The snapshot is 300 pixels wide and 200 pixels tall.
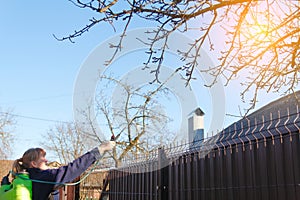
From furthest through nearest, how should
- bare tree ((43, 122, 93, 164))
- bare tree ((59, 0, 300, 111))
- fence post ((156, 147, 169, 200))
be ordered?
1. bare tree ((43, 122, 93, 164))
2. fence post ((156, 147, 169, 200))
3. bare tree ((59, 0, 300, 111))

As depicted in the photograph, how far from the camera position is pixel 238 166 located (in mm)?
3678

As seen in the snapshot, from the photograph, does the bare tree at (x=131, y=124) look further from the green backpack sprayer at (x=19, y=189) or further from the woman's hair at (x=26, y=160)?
the green backpack sprayer at (x=19, y=189)

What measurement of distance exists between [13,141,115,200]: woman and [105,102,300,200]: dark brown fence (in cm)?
136

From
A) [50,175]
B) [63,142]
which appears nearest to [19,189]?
[50,175]

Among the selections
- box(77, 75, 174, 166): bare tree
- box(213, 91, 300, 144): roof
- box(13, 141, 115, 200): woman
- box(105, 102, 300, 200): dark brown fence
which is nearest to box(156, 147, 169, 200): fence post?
box(105, 102, 300, 200): dark brown fence

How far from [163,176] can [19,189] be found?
7.91ft

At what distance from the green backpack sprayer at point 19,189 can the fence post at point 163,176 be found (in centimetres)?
233

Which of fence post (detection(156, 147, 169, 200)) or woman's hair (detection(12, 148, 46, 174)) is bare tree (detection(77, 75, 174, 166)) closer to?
fence post (detection(156, 147, 169, 200))

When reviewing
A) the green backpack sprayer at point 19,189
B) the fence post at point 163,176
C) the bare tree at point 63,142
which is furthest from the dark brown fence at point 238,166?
the bare tree at point 63,142

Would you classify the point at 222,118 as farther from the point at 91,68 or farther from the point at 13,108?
the point at 13,108

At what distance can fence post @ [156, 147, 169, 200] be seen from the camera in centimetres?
492

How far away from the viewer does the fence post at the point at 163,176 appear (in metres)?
4.92

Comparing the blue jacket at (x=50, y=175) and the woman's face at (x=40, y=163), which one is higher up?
the woman's face at (x=40, y=163)

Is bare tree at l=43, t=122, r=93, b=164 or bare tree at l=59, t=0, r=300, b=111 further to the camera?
bare tree at l=43, t=122, r=93, b=164
